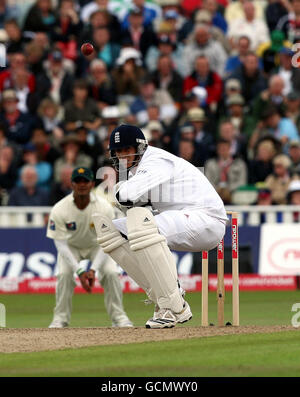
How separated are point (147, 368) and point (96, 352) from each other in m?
0.97

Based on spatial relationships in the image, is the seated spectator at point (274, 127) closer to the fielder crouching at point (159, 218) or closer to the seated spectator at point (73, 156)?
the seated spectator at point (73, 156)

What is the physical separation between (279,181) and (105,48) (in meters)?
5.08

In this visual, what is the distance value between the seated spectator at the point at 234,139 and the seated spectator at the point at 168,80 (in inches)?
70.4

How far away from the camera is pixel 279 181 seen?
18.5 metres

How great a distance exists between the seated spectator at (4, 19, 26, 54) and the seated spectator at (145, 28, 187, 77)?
2496 mm

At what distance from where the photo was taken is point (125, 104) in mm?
20703

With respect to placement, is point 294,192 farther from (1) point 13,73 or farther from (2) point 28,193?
(1) point 13,73

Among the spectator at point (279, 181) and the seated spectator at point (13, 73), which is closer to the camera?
the spectator at point (279, 181)

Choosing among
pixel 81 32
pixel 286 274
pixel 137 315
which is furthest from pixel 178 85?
pixel 137 315

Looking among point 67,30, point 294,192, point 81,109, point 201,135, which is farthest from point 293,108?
point 67,30

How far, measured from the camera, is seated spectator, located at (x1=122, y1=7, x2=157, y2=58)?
21578mm

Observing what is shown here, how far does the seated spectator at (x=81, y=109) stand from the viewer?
2011 centimetres

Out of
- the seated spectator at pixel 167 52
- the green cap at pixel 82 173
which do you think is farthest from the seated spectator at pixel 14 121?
the green cap at pixel 82 173

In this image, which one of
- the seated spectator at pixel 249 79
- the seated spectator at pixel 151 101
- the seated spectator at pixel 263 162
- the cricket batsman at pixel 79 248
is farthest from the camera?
the seated spectator at pixel 249 79
